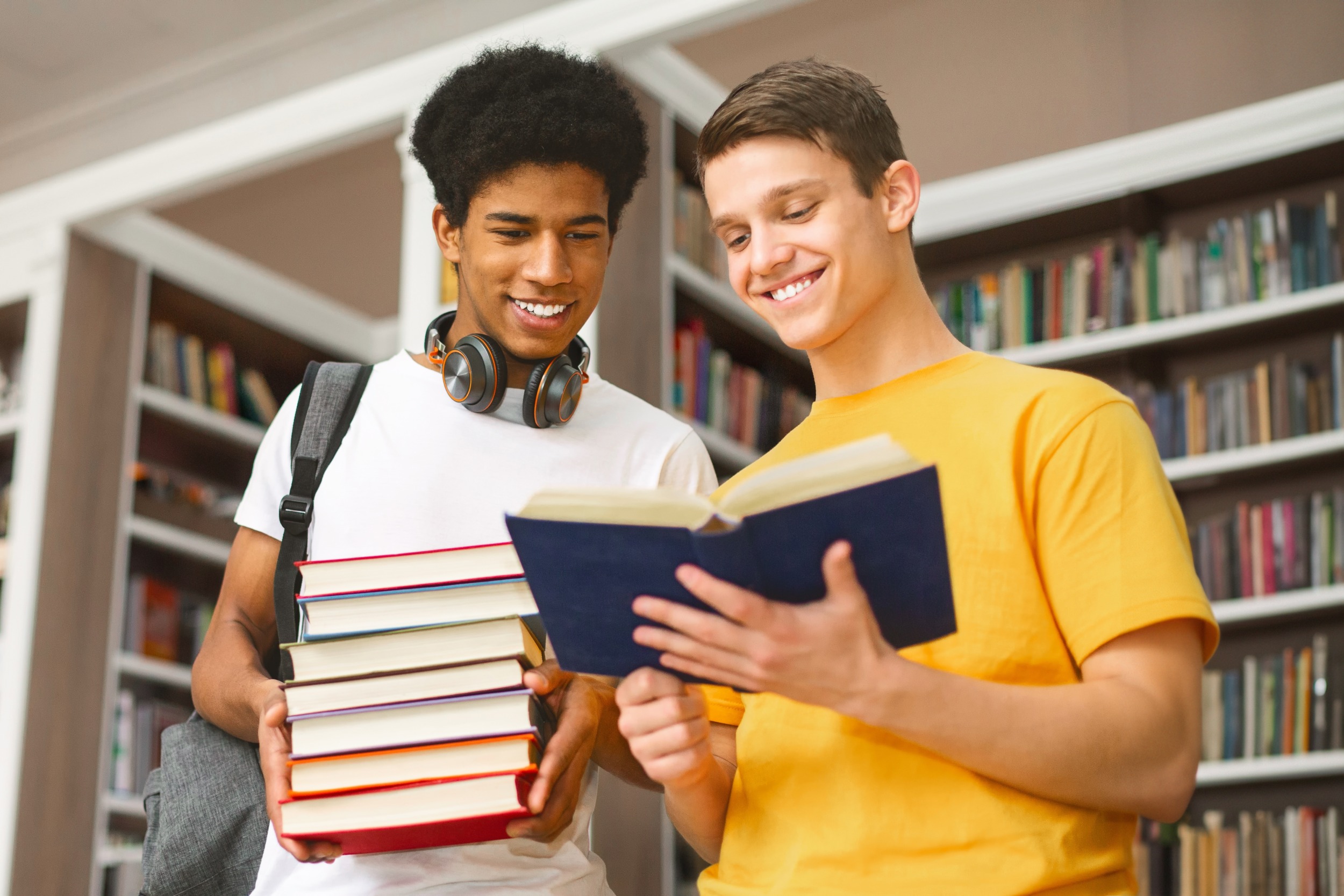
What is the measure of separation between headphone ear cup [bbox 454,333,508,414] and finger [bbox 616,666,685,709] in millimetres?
624

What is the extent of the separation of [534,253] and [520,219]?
0.17 ft

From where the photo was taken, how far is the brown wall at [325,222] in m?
5.30

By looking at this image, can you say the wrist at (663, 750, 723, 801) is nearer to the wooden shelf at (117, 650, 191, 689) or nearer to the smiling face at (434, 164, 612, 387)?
the smiling face at (434, 164, 612, 387)

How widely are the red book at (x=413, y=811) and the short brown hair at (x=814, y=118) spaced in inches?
24.6

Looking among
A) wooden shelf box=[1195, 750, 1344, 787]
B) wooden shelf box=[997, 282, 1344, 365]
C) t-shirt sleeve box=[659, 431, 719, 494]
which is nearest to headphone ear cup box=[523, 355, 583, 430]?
t-shirt sleeve box=[659, 431, 719, 494]

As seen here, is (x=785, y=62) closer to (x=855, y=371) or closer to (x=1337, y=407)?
(x=855, y=371)

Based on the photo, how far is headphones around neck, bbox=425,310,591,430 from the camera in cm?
153

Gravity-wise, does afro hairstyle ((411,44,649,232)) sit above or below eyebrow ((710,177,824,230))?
above

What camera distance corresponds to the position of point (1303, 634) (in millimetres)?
3375

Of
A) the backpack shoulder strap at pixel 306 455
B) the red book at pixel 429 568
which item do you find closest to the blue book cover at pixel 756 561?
the red book at pixel 429 568

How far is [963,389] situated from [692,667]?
0.40m

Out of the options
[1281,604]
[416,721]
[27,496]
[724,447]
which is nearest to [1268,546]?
[1281,604]

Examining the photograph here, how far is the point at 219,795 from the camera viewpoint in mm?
1459

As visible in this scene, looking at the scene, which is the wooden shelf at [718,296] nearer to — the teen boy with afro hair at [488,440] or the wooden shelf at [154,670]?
the teen boy with afro hair at [488,440]
